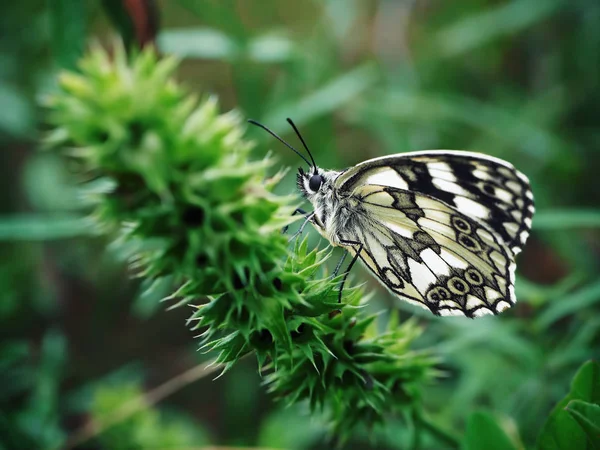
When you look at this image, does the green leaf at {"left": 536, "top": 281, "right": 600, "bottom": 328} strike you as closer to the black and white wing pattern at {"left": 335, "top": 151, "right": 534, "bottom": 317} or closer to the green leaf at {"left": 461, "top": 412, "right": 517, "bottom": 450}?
the black and white wing pattern at {"left": 335, "top": 151, "right": 534, "bottom": 317}

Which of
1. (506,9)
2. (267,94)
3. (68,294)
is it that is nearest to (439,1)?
(506,9)

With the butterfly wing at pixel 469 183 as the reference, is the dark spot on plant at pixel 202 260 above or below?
below

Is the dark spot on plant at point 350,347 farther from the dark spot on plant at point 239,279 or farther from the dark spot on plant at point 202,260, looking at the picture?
Result: the dark spot on plant at point 202,260

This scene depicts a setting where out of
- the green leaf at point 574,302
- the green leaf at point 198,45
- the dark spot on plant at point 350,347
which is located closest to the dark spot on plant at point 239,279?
the dark spot on plant at point 350,347

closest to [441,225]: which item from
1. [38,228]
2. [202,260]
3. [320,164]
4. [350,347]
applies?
[350,347]

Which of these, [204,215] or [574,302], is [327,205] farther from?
[574,302]

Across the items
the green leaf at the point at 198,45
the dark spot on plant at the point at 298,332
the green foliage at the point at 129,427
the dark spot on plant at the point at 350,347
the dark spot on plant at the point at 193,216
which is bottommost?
the green foliage at the point at 129,427

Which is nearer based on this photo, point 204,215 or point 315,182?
point 204,215

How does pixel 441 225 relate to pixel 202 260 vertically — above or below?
above
